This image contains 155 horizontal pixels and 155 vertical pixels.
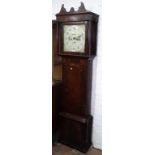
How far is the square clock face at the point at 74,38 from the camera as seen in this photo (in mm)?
2113

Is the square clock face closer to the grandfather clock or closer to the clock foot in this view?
the grandfather clock

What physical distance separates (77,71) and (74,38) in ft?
1.20

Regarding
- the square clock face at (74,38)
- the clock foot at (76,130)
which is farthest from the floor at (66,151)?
the square clock face at (74,38)

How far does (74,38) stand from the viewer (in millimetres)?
2172

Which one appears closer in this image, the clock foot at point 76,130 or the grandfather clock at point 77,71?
the grandfather clock at point 77,71

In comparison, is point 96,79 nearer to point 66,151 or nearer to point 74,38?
point 74,38

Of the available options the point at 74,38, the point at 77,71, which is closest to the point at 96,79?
the point at 77,71

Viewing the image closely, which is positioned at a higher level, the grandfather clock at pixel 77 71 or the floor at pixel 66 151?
the grandfather clock at pixel 77 71

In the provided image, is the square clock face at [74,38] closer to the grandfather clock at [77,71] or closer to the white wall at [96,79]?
the grandfather clock at [77,71]
